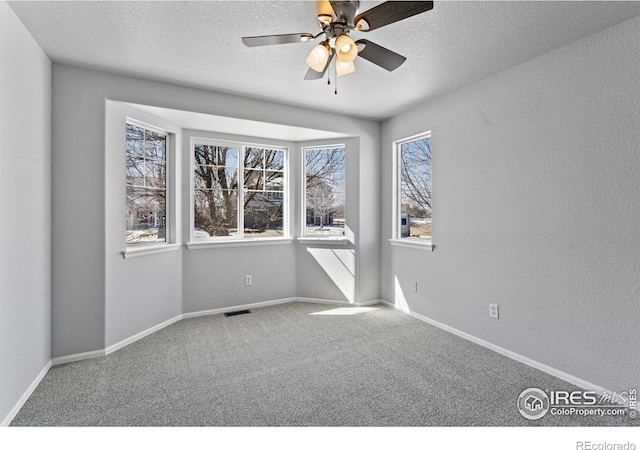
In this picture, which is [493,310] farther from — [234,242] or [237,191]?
[237,191]

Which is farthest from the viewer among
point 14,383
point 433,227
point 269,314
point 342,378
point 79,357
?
point 269,314

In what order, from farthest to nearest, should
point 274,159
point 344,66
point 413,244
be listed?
point 274,159
point 413,244
point 344,66

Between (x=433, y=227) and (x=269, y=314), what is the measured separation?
2.15 meters

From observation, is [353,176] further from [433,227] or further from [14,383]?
[14,383]

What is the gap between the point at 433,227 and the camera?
11.1 ft

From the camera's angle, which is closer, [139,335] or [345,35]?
[345,35]

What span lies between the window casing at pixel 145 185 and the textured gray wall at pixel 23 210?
698 mm

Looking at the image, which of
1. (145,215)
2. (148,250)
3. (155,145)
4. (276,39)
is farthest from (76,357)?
(276,39)

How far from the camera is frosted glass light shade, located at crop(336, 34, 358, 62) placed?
5.66ft

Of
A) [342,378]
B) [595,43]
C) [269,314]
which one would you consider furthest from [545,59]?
[269,314]

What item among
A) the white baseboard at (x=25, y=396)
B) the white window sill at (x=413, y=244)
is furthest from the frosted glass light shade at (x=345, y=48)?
the white baseboard at (x=25, y=396)

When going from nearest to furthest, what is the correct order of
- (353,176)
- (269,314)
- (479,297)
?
(479,297) → (269,314) → (353,176)

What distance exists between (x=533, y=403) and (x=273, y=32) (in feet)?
9.73

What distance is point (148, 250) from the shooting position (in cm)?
306
